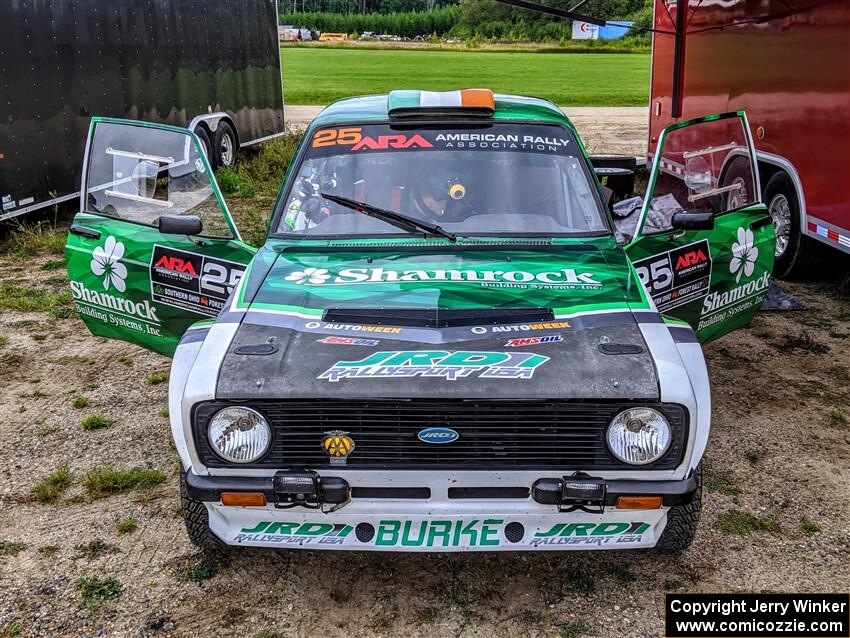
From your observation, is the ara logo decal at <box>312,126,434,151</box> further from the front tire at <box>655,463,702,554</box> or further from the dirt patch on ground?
the front tire at <box>655,463,702,554</box>

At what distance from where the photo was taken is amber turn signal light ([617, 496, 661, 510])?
120 inches

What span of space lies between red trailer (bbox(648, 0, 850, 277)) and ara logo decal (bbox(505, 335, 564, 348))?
4.41 meters

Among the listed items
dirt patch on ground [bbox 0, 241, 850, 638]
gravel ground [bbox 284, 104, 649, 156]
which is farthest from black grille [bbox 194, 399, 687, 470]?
gravel ground [bbox 284, 104, 649, 156]

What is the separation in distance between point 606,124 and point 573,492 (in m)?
21.9

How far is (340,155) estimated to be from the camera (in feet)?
14.8

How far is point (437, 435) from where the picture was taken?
302 cm

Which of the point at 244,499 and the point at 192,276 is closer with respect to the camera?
the point at 244,499

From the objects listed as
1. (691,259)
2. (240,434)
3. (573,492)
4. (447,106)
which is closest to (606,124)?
(691,259)

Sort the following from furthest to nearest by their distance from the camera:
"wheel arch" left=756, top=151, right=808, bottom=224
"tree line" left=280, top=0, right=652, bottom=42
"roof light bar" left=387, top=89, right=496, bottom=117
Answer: "tree line" left=280, top=0, right=652, bottom=42 → "wheel arch" left=756, top=151, right=808, bottom=224 → "roof light bar" left=387, top=89, right=496, bottom=117

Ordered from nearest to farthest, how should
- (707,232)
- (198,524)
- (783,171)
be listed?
(198,524)
(707,232)
(783,171)

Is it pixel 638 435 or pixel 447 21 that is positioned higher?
pixel 447 21

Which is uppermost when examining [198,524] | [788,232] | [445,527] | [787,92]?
[787,92]

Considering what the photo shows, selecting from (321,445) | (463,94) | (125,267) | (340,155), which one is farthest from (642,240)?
(125,267)

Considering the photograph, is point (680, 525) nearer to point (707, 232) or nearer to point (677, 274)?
point (677, 274)
